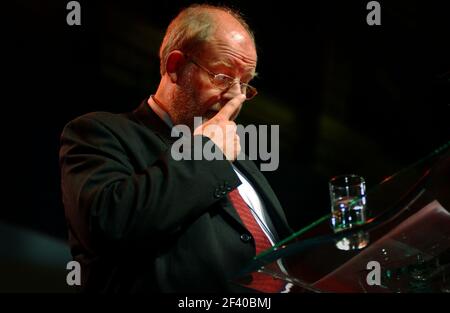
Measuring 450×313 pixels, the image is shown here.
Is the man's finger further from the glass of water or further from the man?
the glass of water

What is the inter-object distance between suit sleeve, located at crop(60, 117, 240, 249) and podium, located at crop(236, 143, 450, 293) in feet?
0.81

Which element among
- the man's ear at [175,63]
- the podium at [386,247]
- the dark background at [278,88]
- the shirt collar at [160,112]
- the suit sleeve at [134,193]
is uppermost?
the dark background at [278,88]

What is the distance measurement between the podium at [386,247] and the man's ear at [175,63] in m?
0.84

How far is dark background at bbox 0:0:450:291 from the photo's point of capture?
8.09 ft

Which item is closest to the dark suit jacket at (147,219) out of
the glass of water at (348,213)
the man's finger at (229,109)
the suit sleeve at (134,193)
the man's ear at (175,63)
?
the suit sleeve at (134,193)

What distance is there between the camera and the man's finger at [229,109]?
59.4 inches

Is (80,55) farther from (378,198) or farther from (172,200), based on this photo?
(378,198)

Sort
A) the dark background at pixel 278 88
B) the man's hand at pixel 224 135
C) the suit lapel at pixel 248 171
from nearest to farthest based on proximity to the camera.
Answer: the man's hand at pixel 224 135, the suit lapel at pixel 248 171, the dark background at pixel 278 88

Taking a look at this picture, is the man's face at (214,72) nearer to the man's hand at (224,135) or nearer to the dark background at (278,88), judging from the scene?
the man's hand at (224,135)

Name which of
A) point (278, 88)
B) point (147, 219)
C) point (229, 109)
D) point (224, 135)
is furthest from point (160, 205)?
point (278, 88)

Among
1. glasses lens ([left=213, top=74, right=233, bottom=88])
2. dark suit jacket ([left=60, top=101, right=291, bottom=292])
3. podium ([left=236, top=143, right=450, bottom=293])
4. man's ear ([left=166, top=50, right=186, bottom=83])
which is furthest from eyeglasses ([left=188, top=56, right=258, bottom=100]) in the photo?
podium ([left=236, top=143, right=450, bottom=293])

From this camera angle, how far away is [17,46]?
8.24ft
